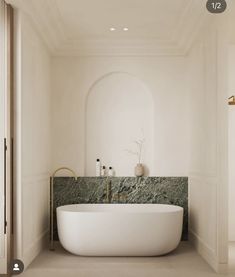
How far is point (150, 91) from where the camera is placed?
6.00 m

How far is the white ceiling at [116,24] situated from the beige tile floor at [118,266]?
2.64 meters

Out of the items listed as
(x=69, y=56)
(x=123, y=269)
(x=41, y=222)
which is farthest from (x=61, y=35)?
(x=123, y=269)

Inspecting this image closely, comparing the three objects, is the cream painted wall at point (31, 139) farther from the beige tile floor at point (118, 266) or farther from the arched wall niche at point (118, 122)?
the arched wall niche at point (118, 122)

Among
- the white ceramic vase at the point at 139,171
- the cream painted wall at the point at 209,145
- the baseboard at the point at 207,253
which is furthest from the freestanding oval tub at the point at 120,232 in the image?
the white ceramic vase at the point at 139,171

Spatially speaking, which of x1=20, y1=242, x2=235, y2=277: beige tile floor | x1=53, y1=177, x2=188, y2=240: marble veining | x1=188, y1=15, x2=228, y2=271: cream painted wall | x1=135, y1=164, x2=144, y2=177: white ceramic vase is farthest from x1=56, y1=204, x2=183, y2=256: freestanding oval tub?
x1=135, y1=164, x2=144, y2=177: white ceramic vase

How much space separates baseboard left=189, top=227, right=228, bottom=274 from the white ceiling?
2478 mm

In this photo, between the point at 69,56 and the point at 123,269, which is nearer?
the point at 123,269

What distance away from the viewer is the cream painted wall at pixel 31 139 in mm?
4289

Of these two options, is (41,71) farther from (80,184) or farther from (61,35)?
(80,184)

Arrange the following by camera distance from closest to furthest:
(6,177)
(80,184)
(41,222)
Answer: (6,177) < (41,222) < (80,184)

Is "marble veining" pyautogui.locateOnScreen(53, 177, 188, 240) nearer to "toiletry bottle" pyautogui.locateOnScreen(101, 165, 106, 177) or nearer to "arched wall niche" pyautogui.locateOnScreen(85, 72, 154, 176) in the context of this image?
"toiletry bottle" pyautogui.locateOnScreen(101, 165, 106, 177)

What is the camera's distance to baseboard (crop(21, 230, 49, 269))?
14.5ft

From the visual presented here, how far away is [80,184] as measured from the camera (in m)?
5.84

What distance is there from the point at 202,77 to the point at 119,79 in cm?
146
